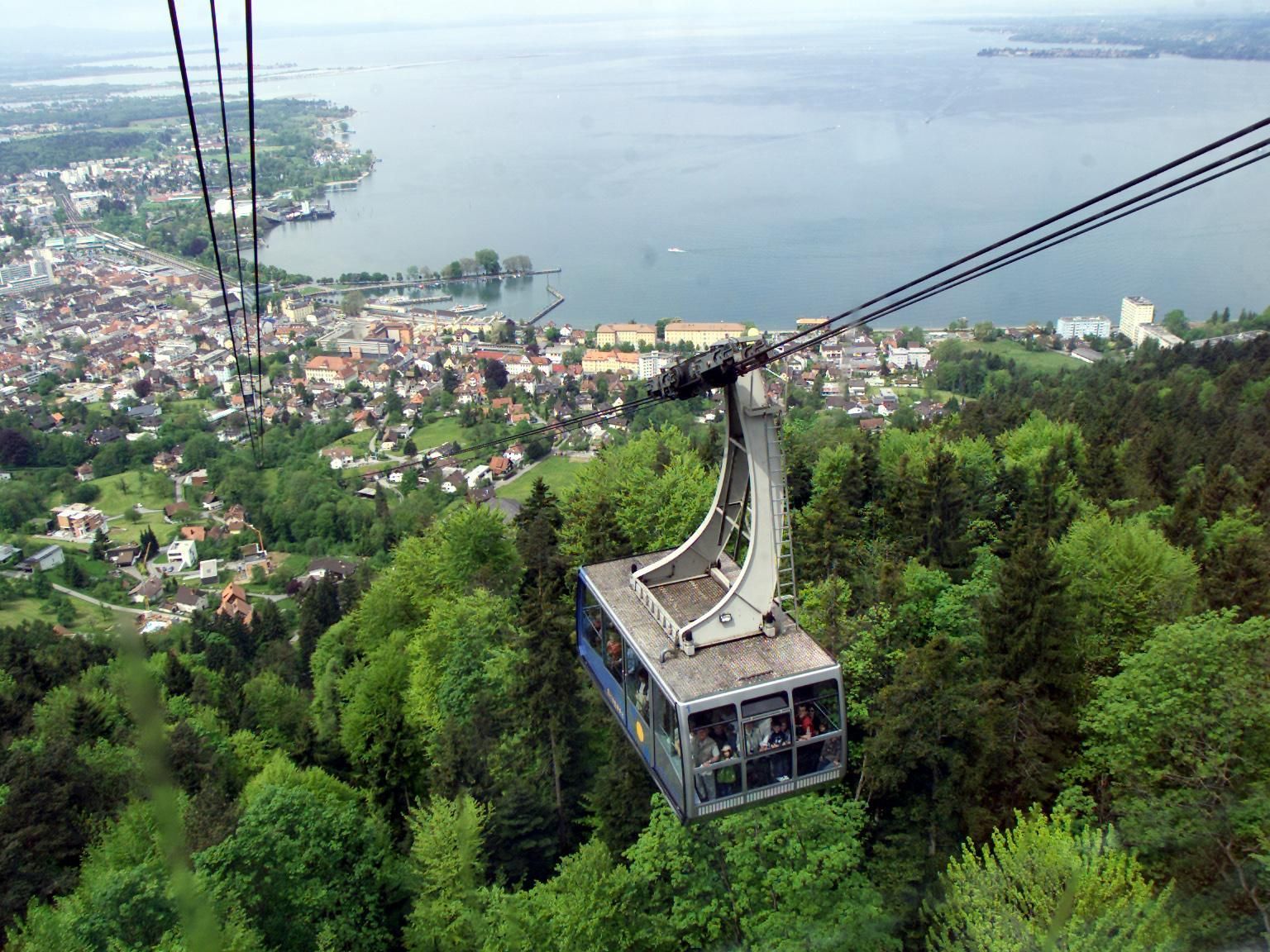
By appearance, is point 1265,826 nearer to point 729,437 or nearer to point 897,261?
point 729,437

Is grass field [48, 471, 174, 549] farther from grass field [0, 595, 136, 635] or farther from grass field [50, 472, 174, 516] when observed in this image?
grass field [0, 595, 136, 635]

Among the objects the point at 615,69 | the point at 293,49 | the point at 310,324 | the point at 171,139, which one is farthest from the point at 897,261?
the point at 293,49

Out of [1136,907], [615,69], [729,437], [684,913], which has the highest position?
[615,69]

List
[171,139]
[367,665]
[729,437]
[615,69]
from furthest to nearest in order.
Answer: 1. [615,69]
2. [171,139]
3. [367,665]
4. [729,437]

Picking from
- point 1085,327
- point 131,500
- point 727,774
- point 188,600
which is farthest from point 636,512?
point 1085,327

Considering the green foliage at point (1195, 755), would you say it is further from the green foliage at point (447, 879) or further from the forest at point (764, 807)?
the green foliage at point (447, 879)

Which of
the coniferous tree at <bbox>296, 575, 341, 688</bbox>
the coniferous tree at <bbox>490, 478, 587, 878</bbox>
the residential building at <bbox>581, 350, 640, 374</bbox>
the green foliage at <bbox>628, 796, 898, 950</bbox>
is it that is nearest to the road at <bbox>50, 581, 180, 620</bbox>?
the coniferous tree at <bbox>296, 575, 341, 688</bbox>
